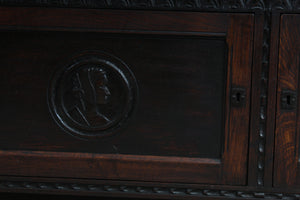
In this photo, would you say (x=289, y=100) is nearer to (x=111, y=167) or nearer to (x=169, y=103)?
(x=169, y=103)

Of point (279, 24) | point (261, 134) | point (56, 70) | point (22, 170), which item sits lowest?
point (22, 170)

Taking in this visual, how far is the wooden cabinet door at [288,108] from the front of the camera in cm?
59

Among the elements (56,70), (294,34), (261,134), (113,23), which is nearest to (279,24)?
(294,34)

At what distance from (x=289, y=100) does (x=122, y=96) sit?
0.34 m

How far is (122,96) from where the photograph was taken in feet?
2.07

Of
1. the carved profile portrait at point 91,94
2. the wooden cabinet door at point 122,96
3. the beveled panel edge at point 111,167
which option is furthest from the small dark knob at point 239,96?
the carved profile portrait at point 91,94

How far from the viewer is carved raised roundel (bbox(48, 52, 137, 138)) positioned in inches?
24.6

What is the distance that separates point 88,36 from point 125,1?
0.10 m

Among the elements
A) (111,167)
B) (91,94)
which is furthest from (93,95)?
(111,167)

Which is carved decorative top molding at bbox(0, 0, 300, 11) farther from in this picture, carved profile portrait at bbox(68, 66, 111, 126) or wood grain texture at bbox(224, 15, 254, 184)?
carved profile portrait at bbox(68, 66, 111, 126)

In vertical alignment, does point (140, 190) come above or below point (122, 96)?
below

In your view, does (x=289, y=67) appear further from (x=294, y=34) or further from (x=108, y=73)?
(x=108, y=73)

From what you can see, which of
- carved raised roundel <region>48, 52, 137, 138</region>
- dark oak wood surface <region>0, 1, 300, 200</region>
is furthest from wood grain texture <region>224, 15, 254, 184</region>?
carved raised roundel <region>48, 52, 137, 138</region>

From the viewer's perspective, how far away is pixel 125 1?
605 millimetres
